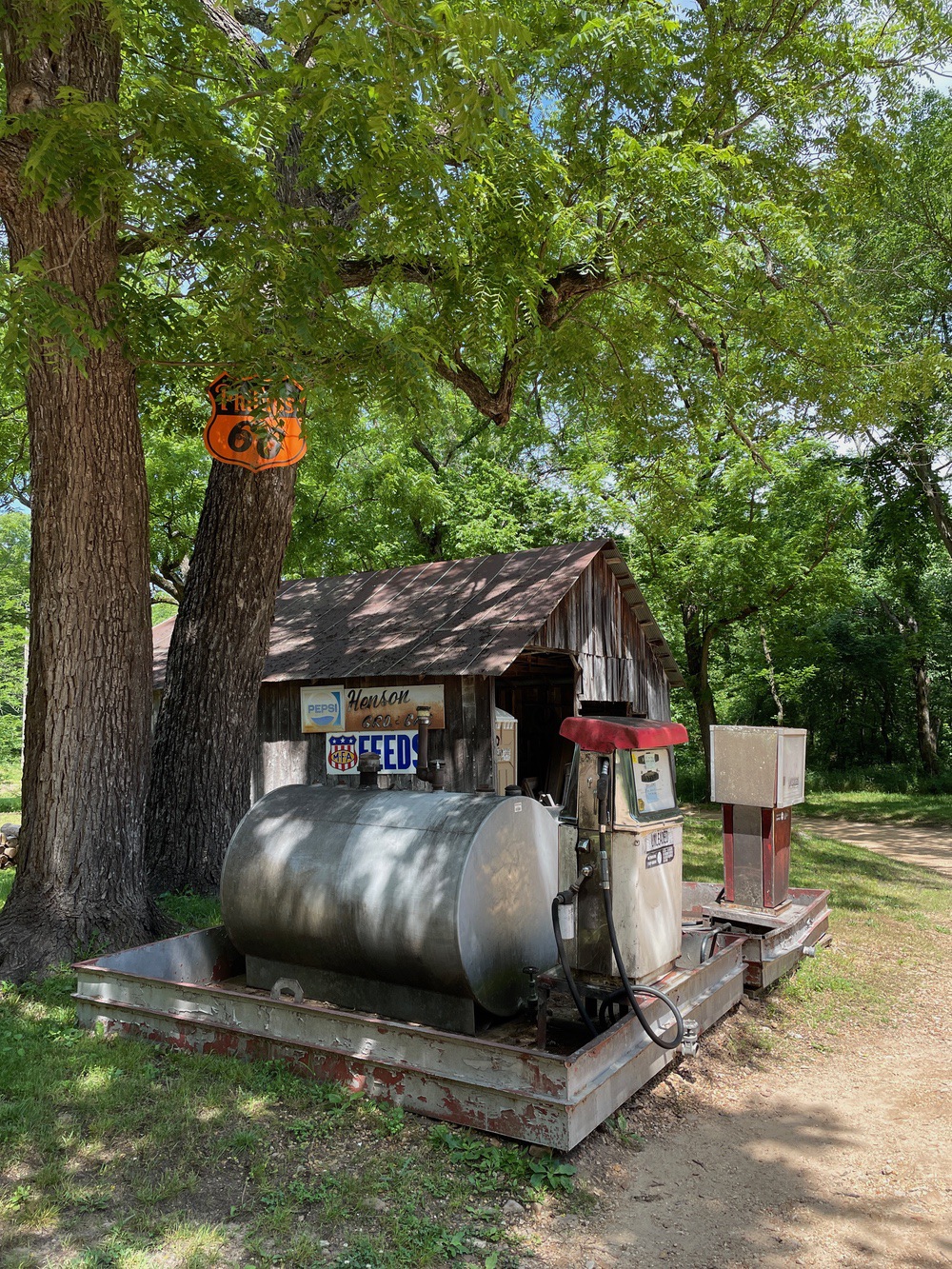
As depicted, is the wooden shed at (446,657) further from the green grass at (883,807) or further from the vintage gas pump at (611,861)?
the green grass at (883,807)

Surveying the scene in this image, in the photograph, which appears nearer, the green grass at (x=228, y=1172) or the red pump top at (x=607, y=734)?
the green grass at (x=228, y=1172)

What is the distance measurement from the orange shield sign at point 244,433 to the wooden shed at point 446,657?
4.09m

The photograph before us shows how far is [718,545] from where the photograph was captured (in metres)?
19.3

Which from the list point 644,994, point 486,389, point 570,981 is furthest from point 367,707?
point 570,981

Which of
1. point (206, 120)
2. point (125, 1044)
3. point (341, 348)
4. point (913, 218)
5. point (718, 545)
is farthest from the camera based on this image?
point (718, 545)

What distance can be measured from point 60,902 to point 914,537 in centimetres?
2063

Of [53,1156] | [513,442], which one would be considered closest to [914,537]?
[513,442]

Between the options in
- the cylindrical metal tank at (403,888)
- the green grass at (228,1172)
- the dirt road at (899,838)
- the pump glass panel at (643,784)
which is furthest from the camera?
the dirt road at (899,838)

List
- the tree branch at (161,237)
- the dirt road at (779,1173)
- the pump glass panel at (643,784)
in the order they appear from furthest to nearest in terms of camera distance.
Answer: the tree branch at (161,237) → the pump glass panel at (643,784) → the dirt road at (779,1173)

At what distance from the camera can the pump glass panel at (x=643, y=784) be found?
5078 mm

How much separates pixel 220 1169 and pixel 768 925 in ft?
15.4

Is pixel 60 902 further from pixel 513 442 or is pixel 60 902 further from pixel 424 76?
pixel 513 442

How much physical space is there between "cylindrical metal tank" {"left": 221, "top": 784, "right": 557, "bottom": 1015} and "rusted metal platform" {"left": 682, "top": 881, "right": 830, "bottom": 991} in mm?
1900

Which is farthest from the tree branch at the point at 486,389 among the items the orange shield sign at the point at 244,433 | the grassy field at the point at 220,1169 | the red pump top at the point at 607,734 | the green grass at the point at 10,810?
the green grass at the point at 10,810
